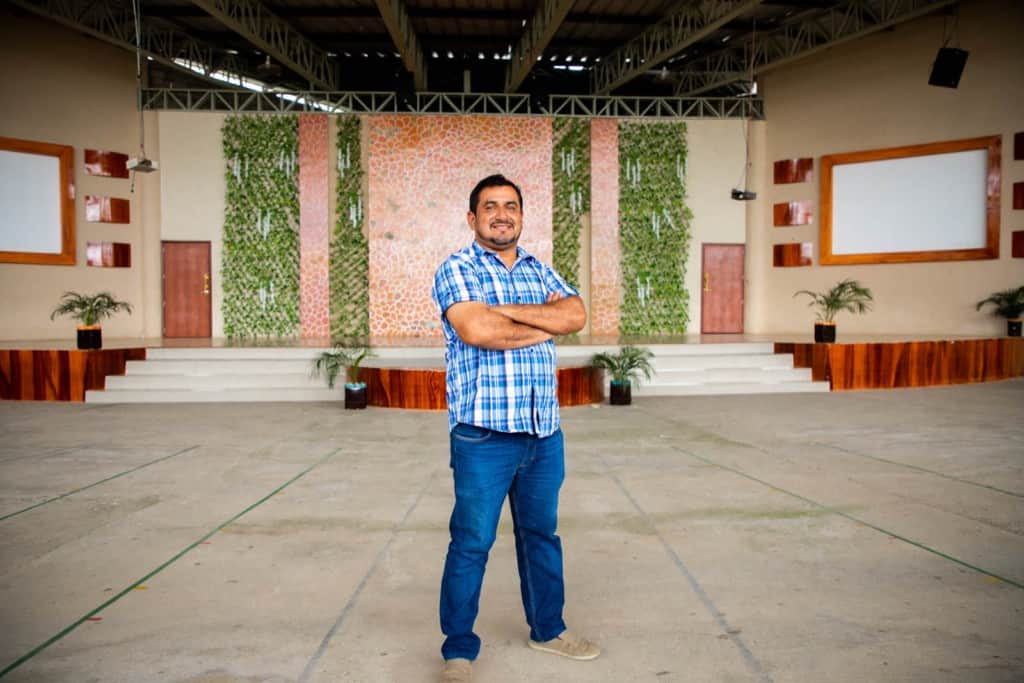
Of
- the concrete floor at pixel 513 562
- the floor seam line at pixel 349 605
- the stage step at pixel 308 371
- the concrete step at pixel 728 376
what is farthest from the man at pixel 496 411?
the concrete step at pixel 728 376

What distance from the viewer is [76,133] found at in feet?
38.3

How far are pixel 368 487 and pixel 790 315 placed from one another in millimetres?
10601

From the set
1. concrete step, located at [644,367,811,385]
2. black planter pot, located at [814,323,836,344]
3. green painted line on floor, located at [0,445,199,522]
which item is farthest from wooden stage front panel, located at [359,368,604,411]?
black planter pot, located at [814,323,836,344]

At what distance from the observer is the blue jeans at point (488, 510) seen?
6.64ft

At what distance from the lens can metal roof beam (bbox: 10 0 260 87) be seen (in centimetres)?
1017

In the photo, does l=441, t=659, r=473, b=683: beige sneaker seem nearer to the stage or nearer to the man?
the man

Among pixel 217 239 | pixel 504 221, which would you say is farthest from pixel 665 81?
pixel 504 221

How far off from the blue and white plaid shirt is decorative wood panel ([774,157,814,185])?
12.1m

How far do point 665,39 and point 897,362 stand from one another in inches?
236

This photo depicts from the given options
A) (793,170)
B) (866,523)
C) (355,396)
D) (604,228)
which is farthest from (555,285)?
(793,170)

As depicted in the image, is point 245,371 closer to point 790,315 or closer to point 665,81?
point 790,315

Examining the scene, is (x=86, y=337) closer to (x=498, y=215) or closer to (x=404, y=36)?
(x=404, y=36)

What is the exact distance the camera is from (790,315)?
13242mm

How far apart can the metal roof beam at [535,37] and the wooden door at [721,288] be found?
4.41 meters
